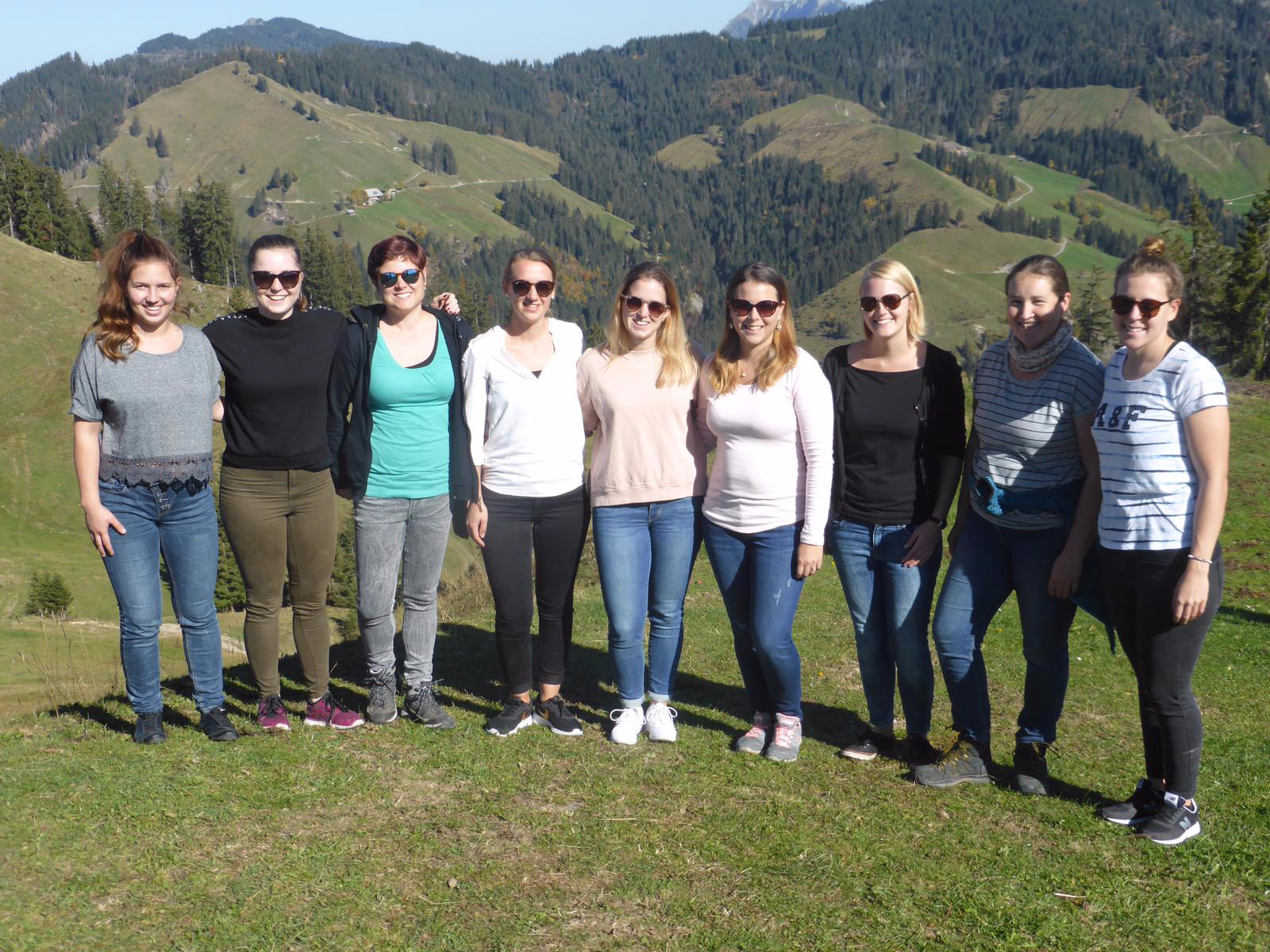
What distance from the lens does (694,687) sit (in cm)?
823

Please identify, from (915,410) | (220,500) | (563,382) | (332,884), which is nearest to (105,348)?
(220,500)

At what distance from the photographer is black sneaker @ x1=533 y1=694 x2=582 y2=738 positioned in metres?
6.40

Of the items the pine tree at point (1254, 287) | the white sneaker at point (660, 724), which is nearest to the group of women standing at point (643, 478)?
the white sneaker at point (660, 724)

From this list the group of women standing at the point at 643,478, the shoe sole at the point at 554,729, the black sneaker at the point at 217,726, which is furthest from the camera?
the shoe sole at the point at 554,729

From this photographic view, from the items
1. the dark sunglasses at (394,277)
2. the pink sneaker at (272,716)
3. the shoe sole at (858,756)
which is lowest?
the shoe sole at (858,756)

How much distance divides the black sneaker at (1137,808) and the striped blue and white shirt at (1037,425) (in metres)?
1.59

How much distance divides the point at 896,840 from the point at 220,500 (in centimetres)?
430

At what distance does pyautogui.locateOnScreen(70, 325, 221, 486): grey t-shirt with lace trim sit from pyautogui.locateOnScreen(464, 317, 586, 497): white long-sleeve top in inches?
60.5

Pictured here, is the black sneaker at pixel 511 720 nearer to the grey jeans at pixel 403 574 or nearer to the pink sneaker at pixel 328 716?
the grey jeans at pixel 403 574

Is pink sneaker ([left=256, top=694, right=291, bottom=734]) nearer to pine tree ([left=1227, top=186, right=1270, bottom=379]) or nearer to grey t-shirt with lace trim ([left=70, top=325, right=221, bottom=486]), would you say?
grey t-shirt with lace trim ([left=70, top=325, right=221, bottom=486])

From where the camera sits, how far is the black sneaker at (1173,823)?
16.3 ft

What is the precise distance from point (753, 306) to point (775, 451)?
847mm

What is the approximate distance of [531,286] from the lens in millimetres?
5703

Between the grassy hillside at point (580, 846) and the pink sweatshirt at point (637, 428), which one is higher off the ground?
the pink sweatshirt at point (637, 428)
